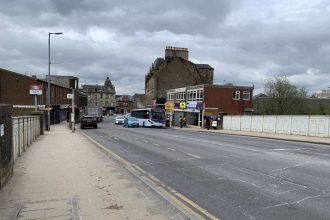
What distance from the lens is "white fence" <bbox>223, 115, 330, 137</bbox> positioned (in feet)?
105

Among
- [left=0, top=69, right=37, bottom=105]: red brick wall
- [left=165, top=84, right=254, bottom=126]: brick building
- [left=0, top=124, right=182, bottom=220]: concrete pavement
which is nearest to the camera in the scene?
[left=0, top=124, right=182, bottom=220]: concrete pavement

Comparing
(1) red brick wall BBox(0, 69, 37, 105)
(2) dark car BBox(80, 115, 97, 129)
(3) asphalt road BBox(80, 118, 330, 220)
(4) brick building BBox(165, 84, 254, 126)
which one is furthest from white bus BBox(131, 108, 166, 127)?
(3) asphalt road BBox(80, 118, 330, 220)

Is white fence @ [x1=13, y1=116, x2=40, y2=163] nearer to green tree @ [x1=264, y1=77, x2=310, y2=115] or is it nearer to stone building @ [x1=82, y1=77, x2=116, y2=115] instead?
green tree @ [x1=264, y1=77, x2=310, y2=115]

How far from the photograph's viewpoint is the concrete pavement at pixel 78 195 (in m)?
6.96

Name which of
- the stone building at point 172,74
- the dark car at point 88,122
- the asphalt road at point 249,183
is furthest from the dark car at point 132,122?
the asphalt road at point 249,183

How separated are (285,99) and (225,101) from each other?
9.79 meters

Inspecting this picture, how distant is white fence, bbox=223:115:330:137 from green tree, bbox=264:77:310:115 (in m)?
15.2

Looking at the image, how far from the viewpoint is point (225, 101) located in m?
60.8

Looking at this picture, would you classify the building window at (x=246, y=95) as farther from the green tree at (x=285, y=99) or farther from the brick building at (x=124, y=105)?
the brick building at (x=124, y=105)

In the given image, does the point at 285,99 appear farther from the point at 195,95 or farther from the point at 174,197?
the point at 174,197

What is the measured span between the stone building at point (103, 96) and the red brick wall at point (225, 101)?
112m

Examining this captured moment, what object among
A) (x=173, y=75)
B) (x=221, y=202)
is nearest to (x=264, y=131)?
(x=221, y=202)

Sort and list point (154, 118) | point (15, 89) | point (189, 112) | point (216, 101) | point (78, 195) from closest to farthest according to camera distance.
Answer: point (78, 195) → point (154, 118) → point (15, 89) → point (216, 101) → point (189, 112)

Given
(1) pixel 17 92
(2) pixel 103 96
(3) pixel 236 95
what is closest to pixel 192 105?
(3) pixel 236 95
